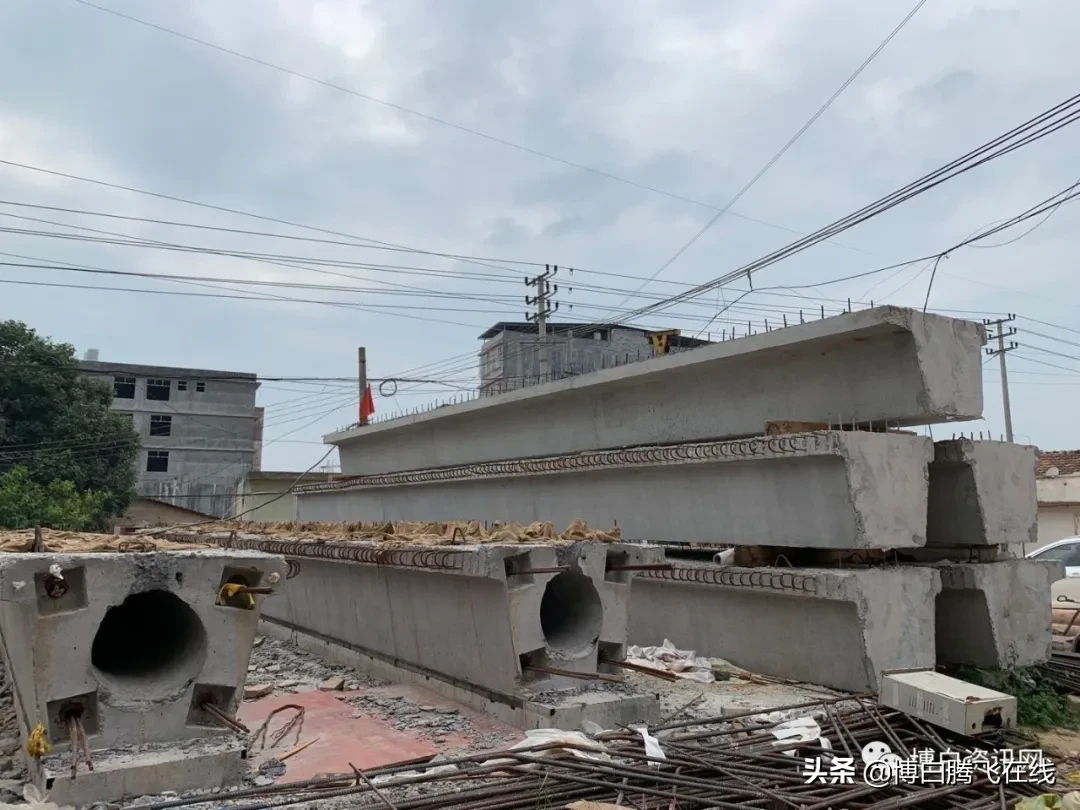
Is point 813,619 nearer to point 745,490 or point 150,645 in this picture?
point 745,490

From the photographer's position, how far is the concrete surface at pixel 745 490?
7980mm

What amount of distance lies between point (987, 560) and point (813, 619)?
7.57ft

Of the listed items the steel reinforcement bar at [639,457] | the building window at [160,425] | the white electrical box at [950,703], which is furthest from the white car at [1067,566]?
the building window at [160,425]

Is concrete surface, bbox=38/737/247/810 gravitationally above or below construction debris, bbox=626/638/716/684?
above

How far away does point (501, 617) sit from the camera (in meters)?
6.55

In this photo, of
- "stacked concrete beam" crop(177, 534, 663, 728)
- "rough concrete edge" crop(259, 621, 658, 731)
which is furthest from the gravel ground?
"stacked concrete beam" crop(177, 534, 663, 728)

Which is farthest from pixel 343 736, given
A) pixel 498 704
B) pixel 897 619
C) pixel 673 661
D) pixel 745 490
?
pixel 897 619

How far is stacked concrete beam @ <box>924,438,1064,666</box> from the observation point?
8.61 metres

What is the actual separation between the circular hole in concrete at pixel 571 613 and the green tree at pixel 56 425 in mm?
23773

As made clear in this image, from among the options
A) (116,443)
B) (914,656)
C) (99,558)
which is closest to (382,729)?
(99,558)

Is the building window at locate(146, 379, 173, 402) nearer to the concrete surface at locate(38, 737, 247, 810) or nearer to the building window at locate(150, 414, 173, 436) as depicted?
the building window at locate(150, 414, 173, 436)

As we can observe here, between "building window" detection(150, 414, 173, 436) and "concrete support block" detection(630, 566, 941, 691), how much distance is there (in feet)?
103

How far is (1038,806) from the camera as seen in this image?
441 centimetres

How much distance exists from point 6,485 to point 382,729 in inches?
822
